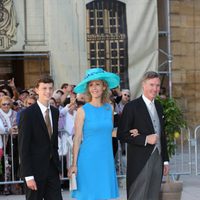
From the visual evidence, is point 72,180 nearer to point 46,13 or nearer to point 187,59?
point 46,13

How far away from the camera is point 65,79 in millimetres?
13734

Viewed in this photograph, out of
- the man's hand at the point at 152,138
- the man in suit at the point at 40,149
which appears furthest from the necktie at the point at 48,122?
the man's hand at the point at 152,138

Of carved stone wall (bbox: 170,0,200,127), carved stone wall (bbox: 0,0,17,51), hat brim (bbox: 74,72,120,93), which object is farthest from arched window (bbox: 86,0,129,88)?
hat brim (bbox: 74,72,120,93)

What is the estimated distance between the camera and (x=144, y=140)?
21.2 feet

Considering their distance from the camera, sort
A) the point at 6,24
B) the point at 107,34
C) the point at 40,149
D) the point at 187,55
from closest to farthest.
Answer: the point at 40,149 < the point at 6,24 < the point at 107,34 < the point at 187,55

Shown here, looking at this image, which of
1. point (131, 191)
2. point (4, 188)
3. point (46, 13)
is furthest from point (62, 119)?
point (46, 13)

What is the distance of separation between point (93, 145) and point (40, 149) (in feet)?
1.79

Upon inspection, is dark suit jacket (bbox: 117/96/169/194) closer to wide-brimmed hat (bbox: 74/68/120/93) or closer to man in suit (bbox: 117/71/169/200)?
man in suit (bbox: 117/71/169/200)

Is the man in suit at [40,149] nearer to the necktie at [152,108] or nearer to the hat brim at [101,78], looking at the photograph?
the hat brim at [101,78]

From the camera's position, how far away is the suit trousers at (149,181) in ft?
21.5

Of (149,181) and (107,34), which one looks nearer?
(149,181)

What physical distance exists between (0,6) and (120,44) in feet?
9.44

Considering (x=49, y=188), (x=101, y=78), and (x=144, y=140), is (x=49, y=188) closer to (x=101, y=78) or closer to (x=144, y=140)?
(x=144, y=140)

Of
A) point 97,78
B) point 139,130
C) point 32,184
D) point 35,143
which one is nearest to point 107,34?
point 139,130
